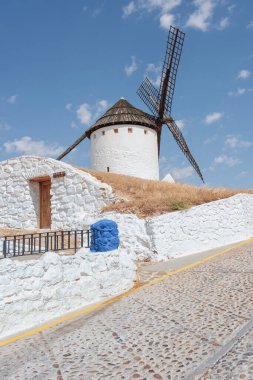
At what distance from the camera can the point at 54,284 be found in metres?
5.60

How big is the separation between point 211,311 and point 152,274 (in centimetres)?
320

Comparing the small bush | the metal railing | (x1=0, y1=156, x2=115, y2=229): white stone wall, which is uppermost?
(x1=0, y1=156, x2=115, y2=229): white stone wall

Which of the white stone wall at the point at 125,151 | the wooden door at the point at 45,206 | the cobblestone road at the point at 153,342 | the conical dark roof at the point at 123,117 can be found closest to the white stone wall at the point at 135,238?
the cobblestone road at the point at 153,342

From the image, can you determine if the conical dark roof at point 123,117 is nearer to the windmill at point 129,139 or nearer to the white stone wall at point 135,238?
the windmill at point 129,139

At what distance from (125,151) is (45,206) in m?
11.2

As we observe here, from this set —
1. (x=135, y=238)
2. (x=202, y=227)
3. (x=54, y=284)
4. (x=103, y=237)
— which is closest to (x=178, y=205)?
(x=202, y=227)

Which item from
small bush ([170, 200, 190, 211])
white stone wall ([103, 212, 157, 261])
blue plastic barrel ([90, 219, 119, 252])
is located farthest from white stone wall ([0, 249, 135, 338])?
small bush ([170, 200, 190, 211])

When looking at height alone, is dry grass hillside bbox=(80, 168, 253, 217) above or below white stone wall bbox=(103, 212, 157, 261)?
above

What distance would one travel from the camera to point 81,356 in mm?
3764

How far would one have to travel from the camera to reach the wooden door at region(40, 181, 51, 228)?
14758 millimetres

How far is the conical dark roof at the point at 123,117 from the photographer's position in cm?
2503

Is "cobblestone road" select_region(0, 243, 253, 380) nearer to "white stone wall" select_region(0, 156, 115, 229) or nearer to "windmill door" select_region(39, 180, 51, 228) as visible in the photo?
"white stone wall" select_region(0, 156, 115, 229)

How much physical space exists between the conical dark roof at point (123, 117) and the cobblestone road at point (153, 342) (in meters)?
20.4

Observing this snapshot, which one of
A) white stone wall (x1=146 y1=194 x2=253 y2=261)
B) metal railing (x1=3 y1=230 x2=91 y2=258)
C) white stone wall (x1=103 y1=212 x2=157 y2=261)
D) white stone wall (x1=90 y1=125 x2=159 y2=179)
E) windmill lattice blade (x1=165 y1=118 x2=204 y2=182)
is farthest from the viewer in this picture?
windmill lattice blade (x1=165 y1=118 x2=204 y2=182)
